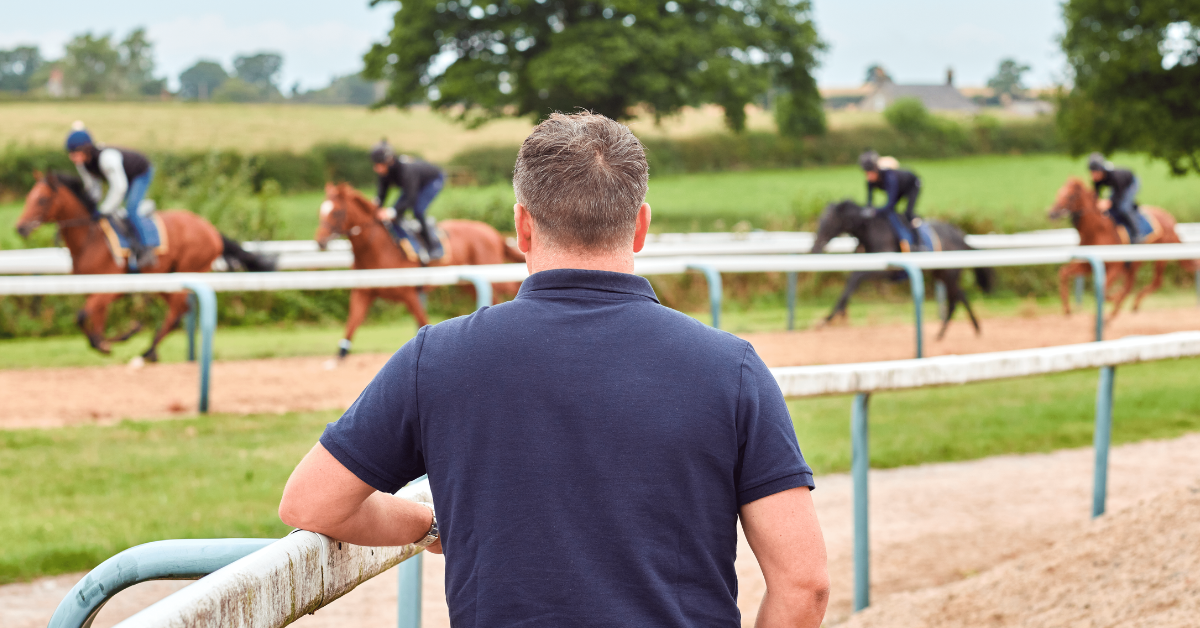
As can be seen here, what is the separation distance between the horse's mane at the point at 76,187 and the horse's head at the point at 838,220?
7192 mm

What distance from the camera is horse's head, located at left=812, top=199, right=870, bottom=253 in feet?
38.7

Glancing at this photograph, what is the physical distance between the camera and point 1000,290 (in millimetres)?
17203


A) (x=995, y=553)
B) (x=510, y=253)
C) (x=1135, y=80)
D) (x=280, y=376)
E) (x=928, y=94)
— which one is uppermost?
(x=928, y=94)

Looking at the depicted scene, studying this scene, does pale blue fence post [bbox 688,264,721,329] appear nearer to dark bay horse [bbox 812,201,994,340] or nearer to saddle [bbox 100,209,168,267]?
dark bay horse [bbox 812,201,994,340]

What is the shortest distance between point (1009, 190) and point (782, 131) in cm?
839

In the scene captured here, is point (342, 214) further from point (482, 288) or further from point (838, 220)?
point (838, 220)

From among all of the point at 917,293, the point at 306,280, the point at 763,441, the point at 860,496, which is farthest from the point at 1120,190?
the point at 763,441

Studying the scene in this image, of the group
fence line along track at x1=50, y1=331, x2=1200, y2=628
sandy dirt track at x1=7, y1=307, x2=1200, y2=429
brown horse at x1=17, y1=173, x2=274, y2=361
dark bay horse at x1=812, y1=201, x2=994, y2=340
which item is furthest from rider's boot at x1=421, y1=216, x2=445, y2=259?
fence line along track at x1=50, y1=331, x2=1200, y2=628

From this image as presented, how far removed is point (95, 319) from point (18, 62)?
293 ft

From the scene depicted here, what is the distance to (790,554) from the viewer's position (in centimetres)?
137

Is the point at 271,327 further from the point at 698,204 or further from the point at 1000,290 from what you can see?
the point at 698,204

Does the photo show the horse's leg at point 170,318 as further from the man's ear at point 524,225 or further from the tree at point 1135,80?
the tree at point 1135,80

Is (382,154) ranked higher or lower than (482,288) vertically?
higher

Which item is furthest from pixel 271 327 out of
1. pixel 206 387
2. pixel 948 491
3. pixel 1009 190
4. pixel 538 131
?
pixel 1009 190
